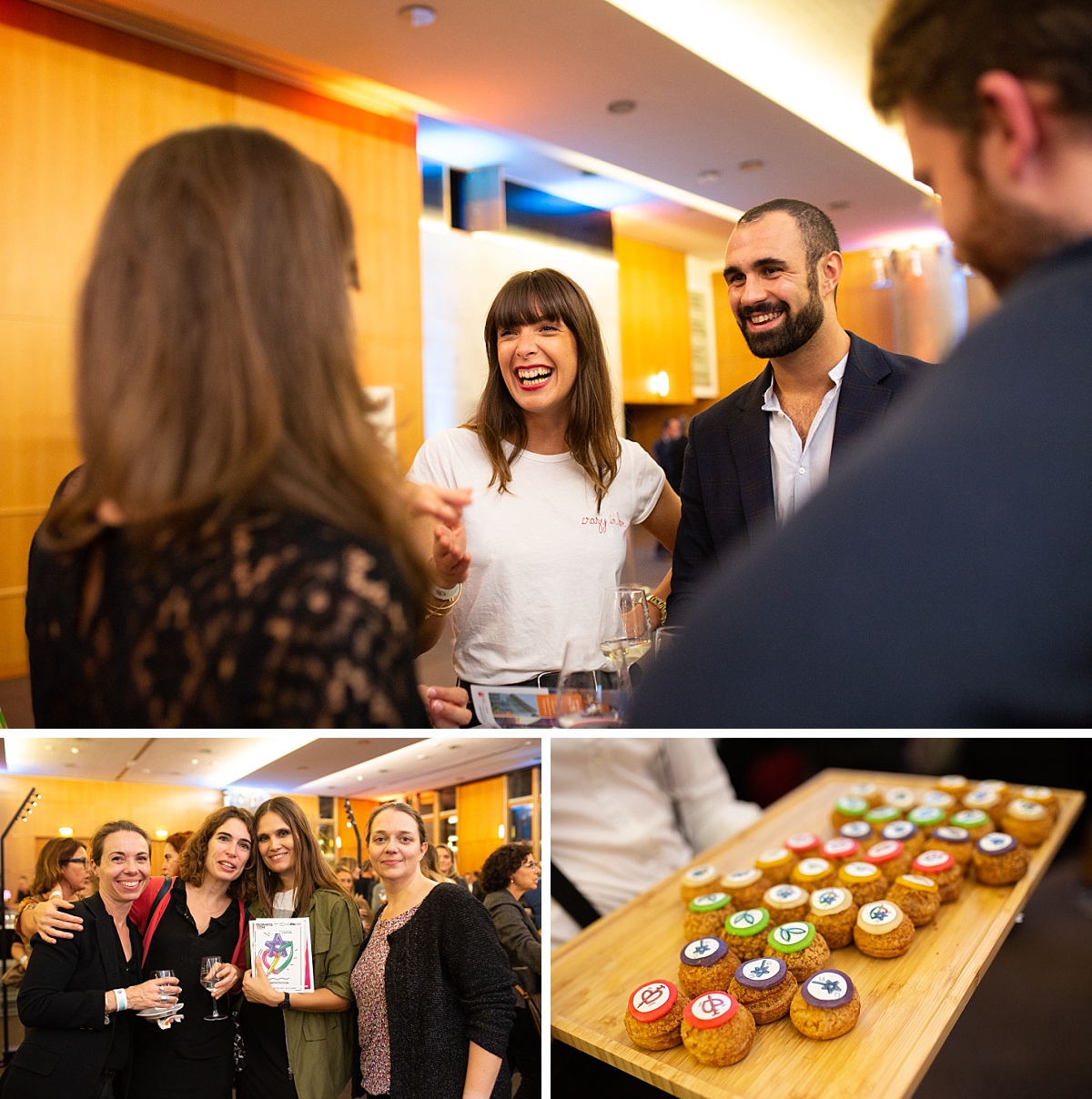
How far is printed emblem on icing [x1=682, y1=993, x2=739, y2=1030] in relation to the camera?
0.89m

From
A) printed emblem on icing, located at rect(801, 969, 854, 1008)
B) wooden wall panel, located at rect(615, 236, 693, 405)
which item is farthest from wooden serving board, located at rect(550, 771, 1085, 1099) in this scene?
wooden wall panel, located at rect(615, 236, 693, 405)

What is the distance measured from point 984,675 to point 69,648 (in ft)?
2.49

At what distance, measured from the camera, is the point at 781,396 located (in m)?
2.28

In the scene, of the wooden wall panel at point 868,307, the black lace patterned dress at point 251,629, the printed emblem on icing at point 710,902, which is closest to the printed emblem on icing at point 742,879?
the printed emblem on icing at point 710,902

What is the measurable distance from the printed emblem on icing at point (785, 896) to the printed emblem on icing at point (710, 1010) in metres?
0.17

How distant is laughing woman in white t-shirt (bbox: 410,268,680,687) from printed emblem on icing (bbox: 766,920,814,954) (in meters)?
Result: 1.06

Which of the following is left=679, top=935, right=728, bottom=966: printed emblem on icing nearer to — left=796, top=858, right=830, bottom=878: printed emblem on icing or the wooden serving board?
the wooden serving board

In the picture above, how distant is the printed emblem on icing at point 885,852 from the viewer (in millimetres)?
1152

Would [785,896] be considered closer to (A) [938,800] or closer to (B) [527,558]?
(A) [938,800]

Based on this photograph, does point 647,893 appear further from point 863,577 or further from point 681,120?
point 681,120

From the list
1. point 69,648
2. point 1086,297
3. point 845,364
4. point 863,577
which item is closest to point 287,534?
point 69,648

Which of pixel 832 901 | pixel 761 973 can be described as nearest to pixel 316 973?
pixel 761 973

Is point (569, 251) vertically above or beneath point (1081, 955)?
above

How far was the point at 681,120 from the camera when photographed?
606 centimetres
